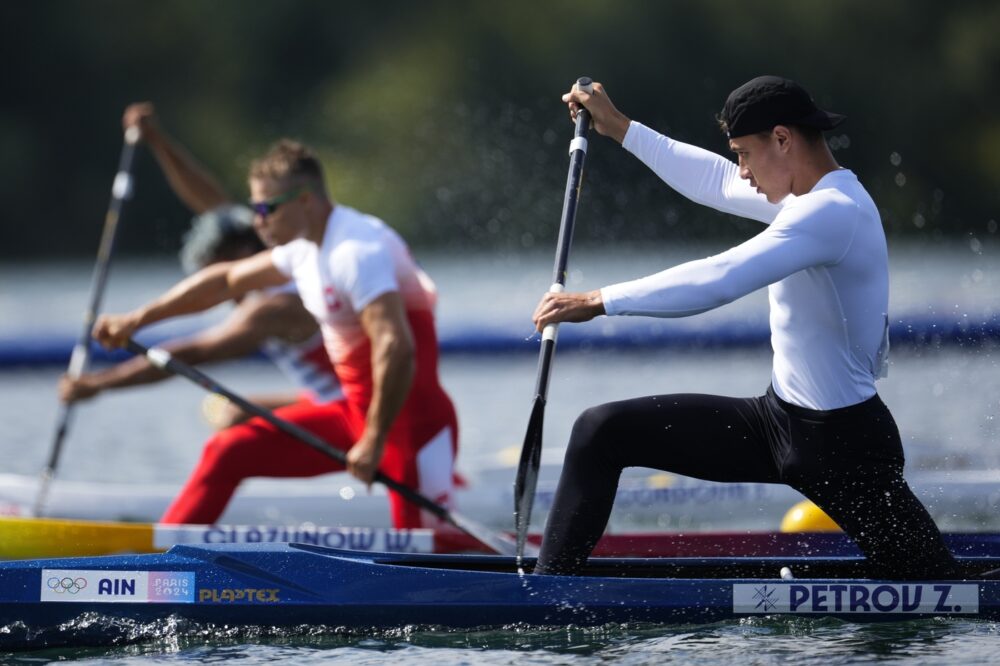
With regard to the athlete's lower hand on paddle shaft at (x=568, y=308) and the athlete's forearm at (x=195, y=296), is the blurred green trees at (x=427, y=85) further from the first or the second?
the athlete's lower hand on paddle shaft at (x=568, y=308)

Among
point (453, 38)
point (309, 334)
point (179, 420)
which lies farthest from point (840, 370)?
point (453, 38)

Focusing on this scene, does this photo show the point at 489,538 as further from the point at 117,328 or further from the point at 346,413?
the point at 117,328

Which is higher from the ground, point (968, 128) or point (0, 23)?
point (0, 23)

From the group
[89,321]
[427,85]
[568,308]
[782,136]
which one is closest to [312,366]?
[89,321]

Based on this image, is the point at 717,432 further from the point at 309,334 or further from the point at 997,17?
the point at 997,17

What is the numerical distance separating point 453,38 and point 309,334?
3051 cm

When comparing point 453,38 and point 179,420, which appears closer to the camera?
point 179,420

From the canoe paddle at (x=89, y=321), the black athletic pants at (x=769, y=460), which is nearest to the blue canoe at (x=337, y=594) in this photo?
the black athletic pants at (x=769, y=460)

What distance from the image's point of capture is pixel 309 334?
7.34 meters

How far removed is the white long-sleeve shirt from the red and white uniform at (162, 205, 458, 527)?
209 centimetres

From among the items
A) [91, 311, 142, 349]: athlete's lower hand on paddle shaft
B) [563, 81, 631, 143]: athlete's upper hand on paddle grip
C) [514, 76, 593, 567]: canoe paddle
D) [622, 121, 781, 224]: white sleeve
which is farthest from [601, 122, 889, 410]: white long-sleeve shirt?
[91, 311, 142, 349]: athlete's lower hand on paddle shaft

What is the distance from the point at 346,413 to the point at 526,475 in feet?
5.50

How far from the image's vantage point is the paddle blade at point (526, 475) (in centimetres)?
533

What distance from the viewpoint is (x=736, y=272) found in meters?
4.47
